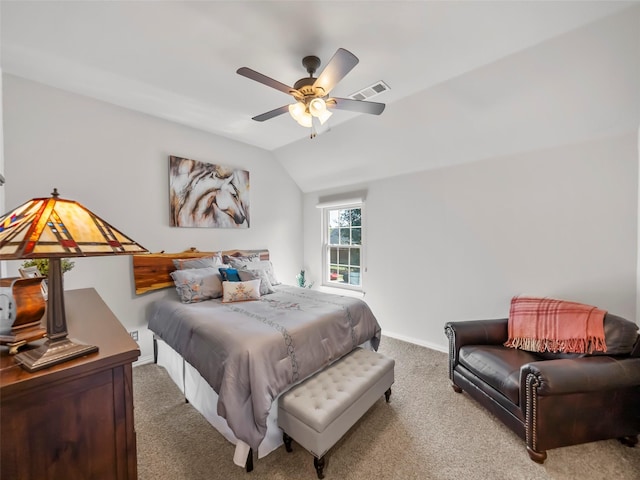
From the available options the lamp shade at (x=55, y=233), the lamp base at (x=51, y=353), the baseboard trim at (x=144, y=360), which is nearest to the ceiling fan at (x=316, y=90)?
the lamp shade at (x=55, y=233)

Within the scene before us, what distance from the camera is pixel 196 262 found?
3.11 m

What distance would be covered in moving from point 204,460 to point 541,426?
2099mm

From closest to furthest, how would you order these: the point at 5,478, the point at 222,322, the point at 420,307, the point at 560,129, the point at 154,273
Answer: the point at 5,478, the point at 222,322, the point at 560,129, the point at 154,273, the point at 420,307

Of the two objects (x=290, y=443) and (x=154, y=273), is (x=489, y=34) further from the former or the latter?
(x=154, y=273)

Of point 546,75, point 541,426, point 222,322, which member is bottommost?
point 541,426

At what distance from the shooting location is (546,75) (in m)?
2.02

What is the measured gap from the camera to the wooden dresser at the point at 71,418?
70 cm

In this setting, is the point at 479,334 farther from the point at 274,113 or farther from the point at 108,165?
the point at 108,165

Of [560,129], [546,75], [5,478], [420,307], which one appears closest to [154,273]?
[5,478]

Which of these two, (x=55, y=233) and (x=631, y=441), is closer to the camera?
(x=55, y=233)

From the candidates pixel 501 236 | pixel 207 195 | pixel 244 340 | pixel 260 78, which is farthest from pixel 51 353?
pixel 501 236

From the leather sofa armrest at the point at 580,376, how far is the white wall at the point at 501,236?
845 mm

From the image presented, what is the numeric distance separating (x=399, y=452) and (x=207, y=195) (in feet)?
10.8

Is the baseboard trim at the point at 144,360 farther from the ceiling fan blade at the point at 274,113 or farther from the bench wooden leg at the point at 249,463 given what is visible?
the ceiling fan blade at the point at 274,113
